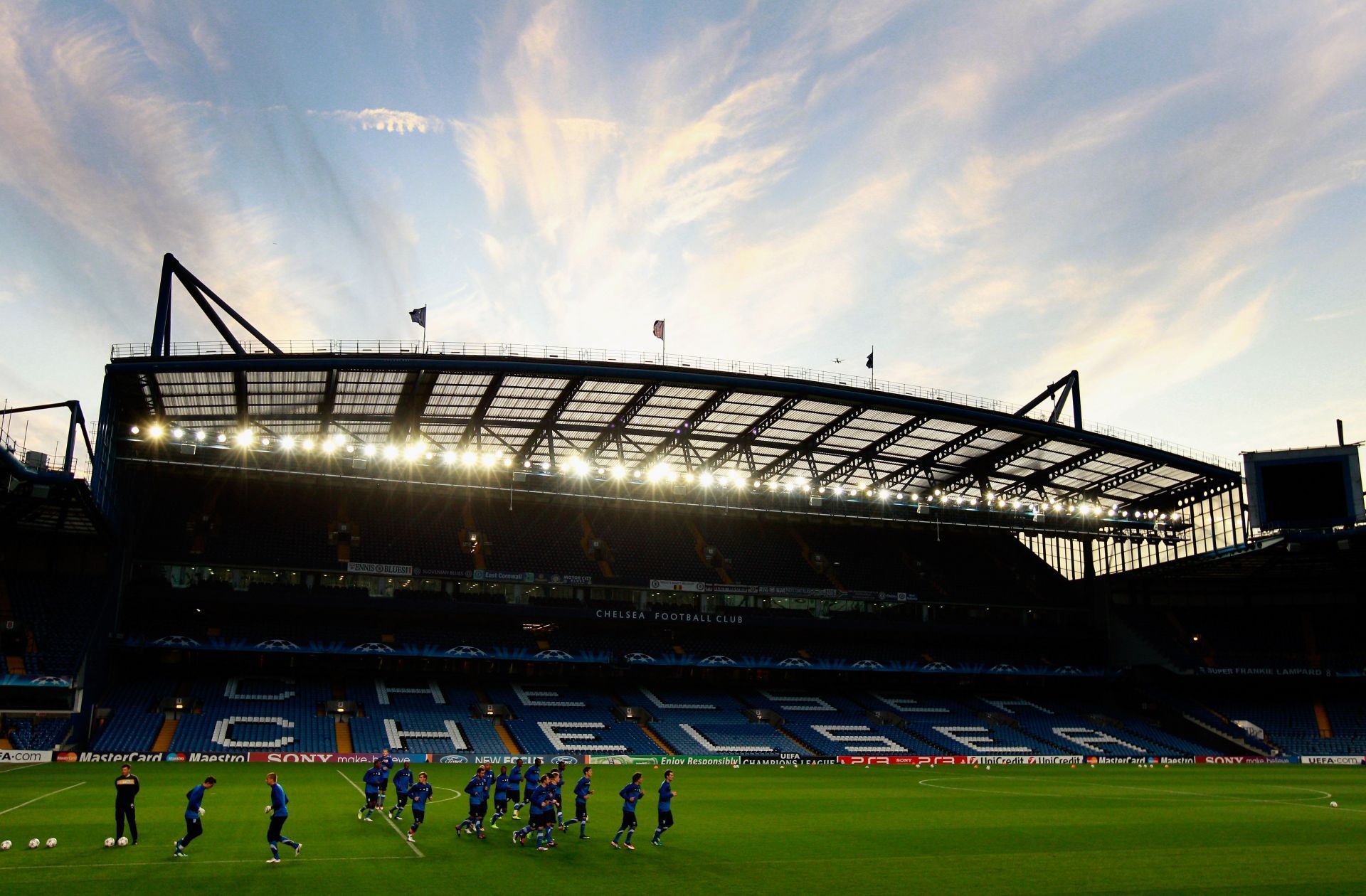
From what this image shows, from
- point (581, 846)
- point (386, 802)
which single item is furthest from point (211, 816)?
point (581, 846)

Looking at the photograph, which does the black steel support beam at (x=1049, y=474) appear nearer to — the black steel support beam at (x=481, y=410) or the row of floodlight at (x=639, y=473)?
the row of floodlight at (x=639, y=473)

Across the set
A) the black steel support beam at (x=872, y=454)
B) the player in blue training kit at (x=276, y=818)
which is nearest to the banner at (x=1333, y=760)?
the black steel support beam at (x=872, y=454)

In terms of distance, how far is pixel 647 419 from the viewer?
56750 mm

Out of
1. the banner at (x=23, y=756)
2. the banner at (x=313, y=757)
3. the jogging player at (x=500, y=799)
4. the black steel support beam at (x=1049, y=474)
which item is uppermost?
the black steel support beam at (x=1049, y=474)

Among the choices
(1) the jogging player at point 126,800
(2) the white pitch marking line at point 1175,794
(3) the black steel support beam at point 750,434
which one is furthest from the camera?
(3) the black steel support beam at point 750,434

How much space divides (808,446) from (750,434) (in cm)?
420

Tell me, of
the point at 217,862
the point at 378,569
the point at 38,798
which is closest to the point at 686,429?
the point at 378,569

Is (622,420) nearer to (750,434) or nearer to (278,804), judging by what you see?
(750,434)

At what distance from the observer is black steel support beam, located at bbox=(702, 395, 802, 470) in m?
54.1

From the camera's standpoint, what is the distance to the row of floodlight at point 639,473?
49469mm

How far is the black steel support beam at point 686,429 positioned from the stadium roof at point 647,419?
0.43 ft

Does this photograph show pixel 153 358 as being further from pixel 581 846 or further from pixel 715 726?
pixel 715 726

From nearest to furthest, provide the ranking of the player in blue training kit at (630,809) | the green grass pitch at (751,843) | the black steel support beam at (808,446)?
the green grass pitch at (751,843) < the player in blue training kit at (630,809) < the black steel support beam at (808,446)

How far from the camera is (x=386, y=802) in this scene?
28969 millimetres
